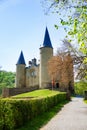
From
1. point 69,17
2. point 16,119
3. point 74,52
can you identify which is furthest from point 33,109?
point 74,52

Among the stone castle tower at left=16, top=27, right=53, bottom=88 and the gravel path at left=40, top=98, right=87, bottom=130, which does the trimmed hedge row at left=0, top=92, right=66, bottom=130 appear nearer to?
the gravel path at left=40, top=98, right=87, bottom=130

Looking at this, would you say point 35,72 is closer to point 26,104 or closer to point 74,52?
point 74,52

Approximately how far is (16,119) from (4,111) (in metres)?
1.73

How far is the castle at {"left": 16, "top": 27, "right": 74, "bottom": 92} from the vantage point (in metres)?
72.9

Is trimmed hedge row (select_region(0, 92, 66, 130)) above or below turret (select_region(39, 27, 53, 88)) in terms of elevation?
below

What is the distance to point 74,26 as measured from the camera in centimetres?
919

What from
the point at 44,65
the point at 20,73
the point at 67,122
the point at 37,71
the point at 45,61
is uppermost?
the point at 45,61

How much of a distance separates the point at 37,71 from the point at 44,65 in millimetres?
9991

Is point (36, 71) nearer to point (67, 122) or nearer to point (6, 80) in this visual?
point (6, 80)

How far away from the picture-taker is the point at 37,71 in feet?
272

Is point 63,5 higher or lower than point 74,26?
higher

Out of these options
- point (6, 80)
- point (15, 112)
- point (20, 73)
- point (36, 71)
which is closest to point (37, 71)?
point (36, 71)

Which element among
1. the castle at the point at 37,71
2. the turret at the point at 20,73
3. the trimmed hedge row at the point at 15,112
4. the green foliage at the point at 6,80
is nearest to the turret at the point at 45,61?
the castle at the point at 37,71

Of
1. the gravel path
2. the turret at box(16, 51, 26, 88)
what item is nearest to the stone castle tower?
the turret at box(16, 51, 26, 88)
